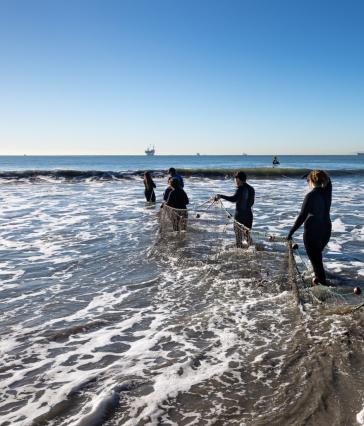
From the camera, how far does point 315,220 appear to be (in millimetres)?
6922

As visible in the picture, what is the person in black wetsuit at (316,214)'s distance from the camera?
687cm

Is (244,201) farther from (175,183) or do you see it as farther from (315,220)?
(175,183)

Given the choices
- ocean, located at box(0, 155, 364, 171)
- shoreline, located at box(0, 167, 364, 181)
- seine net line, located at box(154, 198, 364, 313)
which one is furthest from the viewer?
ocean, located at box(0, 155, 364, 171)

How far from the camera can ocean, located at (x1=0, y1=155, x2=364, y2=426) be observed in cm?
407

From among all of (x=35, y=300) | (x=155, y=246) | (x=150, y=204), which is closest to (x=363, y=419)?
(x=35, y=300)

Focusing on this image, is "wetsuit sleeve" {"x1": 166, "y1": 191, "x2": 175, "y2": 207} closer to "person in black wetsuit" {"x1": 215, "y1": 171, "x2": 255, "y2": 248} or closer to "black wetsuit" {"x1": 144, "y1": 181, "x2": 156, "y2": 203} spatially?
"person in black wetsuit" {"x1": 215, "y1": 171, "x2": 255, "y2": 248}

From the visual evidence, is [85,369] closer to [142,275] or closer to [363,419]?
[363,419]

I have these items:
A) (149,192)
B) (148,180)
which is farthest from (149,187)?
(148,180)

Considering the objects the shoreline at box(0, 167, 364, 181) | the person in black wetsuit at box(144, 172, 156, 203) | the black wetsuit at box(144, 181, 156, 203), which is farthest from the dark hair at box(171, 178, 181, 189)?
the shoreline at box(0, 167, 364, 181)

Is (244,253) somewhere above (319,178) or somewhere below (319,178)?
below

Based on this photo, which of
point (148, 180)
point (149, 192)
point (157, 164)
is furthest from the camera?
point (157, 164)

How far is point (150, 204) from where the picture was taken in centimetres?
2066

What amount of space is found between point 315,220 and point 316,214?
0.10m

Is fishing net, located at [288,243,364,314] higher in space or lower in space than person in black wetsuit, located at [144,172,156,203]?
lower
